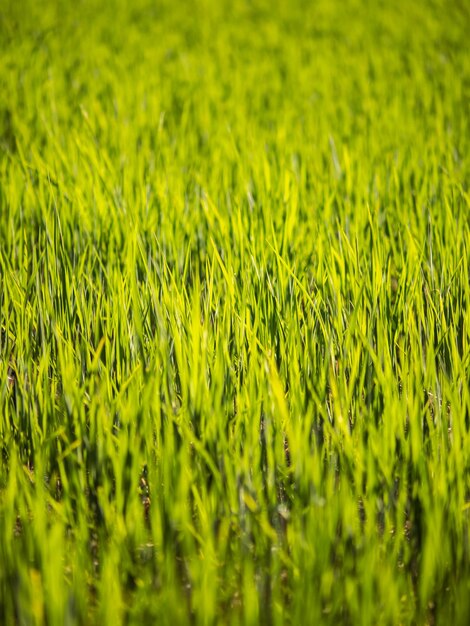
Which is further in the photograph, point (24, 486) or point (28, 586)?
point (24, 486)

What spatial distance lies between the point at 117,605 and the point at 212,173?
1.63 meters

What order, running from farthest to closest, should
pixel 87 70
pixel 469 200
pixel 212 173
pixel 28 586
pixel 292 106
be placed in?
pixel 87 70 → pixel 292 106 → pixel 212 173 → pixel 469 200 → pixel 28 586

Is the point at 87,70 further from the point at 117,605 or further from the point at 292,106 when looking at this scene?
the point at 117,605

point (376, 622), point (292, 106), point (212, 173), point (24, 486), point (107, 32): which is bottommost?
point (376, 622)

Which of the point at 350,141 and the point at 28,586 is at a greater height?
the point at 350,141

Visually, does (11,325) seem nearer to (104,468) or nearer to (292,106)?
(104,468)

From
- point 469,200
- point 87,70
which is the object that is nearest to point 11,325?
point 469,200

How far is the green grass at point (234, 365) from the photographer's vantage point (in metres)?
0.84

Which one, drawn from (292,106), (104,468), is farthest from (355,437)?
(292,106)

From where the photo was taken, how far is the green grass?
0.84 meters

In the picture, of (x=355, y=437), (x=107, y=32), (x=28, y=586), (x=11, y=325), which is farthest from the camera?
(x=107, y=32)

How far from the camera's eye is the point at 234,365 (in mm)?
1280

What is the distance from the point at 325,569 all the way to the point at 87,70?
326cm

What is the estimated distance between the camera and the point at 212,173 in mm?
2152
